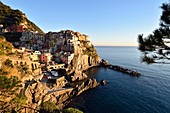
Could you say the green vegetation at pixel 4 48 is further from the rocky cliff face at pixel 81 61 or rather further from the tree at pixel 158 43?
the rocky cliff face at pixel 81 61

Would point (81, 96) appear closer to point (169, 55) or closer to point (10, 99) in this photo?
point (10, 99)

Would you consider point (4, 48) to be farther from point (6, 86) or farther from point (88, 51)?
point (88, 51)

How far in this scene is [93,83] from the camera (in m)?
36.2

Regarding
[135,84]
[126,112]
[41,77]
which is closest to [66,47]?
[41,77]

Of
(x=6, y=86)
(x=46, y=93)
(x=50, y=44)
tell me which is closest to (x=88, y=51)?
(x=50, y=44)

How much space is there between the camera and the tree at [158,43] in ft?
20.1

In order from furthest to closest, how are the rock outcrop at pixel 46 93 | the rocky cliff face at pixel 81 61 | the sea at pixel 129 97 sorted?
the rocky cliff face at pixel 81 61 → the sea at pixel 129 97 → the rock outcrop at pixel 46 93

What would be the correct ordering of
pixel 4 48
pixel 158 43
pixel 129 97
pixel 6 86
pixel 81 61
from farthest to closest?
pixel 81 61
pixel 129 97
pixel 4 48
pixel 6 86
pixel 158 43

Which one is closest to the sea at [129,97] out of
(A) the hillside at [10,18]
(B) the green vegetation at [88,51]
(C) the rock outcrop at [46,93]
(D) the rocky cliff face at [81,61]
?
(C) the rock outcrop at [46,93]

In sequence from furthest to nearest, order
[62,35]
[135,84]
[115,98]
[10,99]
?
[62,35] < [135,84] < [115,98] < [10,99]

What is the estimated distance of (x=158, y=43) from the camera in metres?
6.43

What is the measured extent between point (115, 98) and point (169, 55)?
2512cm

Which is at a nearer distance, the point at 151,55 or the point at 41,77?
the point at 151,55

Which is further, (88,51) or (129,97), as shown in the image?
(88,51)
